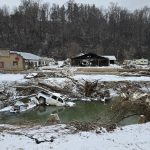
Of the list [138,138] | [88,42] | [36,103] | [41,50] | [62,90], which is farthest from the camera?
[88,42]

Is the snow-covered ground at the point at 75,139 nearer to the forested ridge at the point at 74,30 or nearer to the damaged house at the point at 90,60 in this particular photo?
the damaged house at the point at 90,60

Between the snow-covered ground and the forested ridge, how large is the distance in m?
99.0

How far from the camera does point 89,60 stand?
77875mm

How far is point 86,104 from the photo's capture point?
1425 inches

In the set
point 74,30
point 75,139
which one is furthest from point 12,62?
point 74,30

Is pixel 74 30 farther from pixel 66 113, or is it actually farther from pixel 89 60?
pixel 66 113

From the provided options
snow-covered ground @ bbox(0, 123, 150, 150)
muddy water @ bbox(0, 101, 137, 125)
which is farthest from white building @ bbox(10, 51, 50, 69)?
snow-covered ground @ bbox(0, 123, 150, 150)

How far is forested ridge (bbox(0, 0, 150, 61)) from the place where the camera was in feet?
399

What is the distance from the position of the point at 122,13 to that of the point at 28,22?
40.8 meters

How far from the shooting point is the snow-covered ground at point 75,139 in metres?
12.2

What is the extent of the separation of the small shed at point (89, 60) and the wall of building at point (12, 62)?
17.7 m

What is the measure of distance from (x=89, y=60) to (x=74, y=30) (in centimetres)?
5671

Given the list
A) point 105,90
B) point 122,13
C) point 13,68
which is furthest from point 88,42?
point 105,90

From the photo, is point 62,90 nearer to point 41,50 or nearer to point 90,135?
point 90,135
